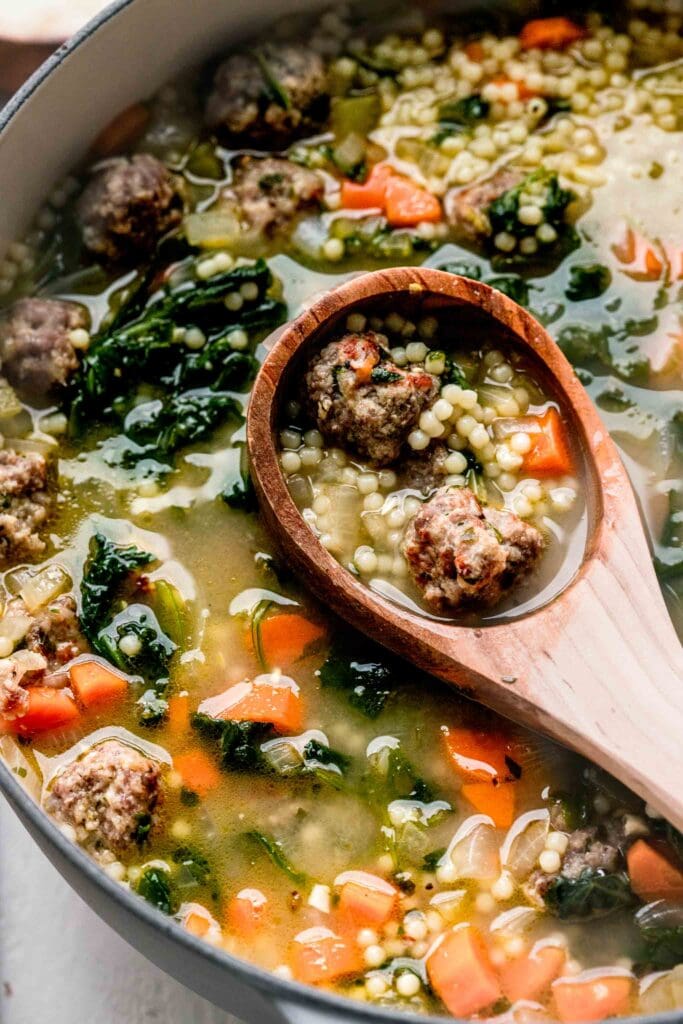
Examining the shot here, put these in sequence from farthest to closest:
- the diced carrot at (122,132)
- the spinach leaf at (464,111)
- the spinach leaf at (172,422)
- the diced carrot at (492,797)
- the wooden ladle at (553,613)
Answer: the spinach leaf at (464,111) < the diced carrot at (122,132) < the spinach leaf at (172,422) < the diced carrot at (492,797) < the wooden ladle at (553,613)

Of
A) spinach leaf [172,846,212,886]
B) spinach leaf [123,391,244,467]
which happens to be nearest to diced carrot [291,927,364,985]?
spinach leaf [172,846,212,886]

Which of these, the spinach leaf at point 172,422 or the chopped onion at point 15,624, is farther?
the spinach leaf at point 172,422

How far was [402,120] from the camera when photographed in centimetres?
390

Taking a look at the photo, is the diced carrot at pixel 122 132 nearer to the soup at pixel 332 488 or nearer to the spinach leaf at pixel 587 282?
the soup at pixel 332 488

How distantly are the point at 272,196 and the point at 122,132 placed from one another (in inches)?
20.9

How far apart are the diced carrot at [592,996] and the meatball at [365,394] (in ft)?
4.77

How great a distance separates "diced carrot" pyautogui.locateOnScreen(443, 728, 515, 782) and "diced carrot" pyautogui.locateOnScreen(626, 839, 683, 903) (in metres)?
0.37

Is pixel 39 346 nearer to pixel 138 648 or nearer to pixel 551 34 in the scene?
pixel 138 648

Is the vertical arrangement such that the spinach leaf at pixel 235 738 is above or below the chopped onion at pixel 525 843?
above

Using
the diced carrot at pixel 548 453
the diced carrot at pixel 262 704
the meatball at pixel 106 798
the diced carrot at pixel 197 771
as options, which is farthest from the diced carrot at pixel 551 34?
the meatball at pixel 106 798

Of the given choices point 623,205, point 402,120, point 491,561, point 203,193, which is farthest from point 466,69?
point 491,561

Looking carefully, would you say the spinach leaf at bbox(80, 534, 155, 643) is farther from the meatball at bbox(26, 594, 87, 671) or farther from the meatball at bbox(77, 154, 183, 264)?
the meatball at bbox(77, 154, 183, 264)

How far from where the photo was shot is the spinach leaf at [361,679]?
3.30 m

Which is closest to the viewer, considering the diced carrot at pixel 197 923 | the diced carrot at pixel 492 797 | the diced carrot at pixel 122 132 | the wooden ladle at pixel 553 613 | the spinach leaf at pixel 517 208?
the wooden ladle at pixel 553 613
